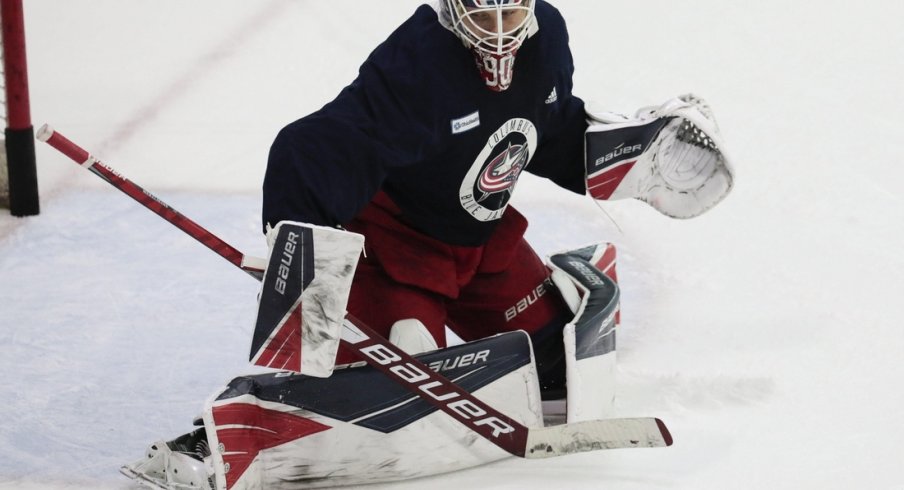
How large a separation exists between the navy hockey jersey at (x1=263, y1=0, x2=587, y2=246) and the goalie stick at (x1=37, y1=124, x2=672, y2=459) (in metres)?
0.15

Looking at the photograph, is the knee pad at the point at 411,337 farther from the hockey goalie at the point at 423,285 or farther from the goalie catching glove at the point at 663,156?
the goalie catching glove at the point at 663,156

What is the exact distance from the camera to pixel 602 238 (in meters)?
3.21

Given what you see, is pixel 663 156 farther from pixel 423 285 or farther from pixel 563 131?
pixel 423 285

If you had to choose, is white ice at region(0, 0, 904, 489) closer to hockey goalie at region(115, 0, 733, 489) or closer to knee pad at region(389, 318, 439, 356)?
hockey goalie at region(115, 0, 733, 489)

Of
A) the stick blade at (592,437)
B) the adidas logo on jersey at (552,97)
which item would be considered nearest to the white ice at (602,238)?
the stick blade at (592,437)

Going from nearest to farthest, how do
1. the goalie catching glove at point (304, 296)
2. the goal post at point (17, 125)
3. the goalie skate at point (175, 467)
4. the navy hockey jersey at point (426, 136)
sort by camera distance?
1. the goalie catching glove at point (304, 296)
2. the navy hockey jersey at point (426, 136)
3. the goalie skate at point (175, 467)
4. the goal post at point (17, 125)

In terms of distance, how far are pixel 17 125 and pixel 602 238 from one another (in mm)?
1521

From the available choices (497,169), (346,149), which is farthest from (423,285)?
(346,149)

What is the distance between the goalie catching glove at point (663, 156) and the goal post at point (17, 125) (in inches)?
59.8

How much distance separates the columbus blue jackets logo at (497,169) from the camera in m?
2.17

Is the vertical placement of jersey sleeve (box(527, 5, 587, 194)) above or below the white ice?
above

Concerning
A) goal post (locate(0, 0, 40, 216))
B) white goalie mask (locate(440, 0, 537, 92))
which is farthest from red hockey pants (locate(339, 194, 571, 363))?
goal post (locate(0, 0, 40, 216))

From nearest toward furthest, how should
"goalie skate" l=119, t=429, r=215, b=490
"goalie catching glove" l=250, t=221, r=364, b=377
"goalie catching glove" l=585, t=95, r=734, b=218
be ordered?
"goalie catching glove" l=250, t=221, r=364, b=377 < "goalie skate" l=119, t=429, r=215, b=490 < "goalie catching glove" l=585, t=95, r=734, b=218

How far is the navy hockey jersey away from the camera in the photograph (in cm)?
197
